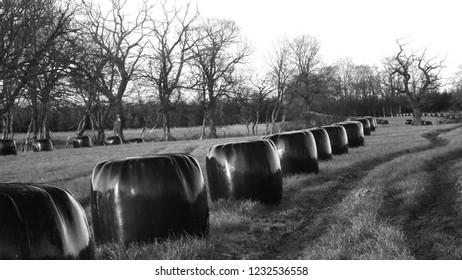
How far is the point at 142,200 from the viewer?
526 centimetres

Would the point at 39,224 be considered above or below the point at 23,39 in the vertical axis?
below

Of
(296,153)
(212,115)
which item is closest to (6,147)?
(212,115)

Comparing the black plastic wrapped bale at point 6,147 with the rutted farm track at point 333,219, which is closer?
the rutted farm track at point 333,219

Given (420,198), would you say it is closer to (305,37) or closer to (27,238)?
(27,238)

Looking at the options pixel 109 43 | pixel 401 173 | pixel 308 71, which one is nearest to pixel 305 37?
pixel 308 71

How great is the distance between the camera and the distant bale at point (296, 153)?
10461 millimetres

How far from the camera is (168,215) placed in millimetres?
5340

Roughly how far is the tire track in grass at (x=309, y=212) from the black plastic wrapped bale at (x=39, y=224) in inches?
90.4

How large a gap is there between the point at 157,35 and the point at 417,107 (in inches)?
1111

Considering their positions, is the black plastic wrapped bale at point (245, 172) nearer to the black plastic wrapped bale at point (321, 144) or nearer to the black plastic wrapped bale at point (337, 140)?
the black plastic wrapped bale at point (321, 144)

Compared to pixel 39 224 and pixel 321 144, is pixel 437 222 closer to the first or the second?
pixel 39 224

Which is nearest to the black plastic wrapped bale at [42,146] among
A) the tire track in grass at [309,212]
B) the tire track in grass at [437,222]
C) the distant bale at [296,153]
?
the distant bale at [296,153]

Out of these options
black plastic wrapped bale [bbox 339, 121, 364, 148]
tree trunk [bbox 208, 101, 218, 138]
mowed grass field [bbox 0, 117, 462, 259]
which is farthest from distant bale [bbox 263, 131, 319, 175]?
tree trunk [bbox 208, 101, 218, 138]

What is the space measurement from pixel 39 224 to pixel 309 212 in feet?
15.4
